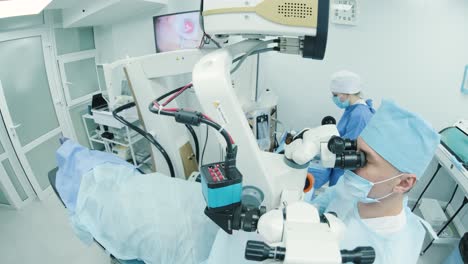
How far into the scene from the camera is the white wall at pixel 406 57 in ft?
7.13

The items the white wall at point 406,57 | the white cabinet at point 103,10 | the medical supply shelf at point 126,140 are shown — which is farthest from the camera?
the medical supply shelf at point 126,140

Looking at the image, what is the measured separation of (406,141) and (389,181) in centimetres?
15

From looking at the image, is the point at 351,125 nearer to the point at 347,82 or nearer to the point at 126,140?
the point at 347,82

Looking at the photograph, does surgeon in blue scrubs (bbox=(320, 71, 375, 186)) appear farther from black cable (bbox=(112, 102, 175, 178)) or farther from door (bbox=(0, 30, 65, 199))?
door (bbox=(0, 30, 65, 199))

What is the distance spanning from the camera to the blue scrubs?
6.31ft

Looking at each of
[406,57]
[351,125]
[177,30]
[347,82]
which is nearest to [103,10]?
[177,30]

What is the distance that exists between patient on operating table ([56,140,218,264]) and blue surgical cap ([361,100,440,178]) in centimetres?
78

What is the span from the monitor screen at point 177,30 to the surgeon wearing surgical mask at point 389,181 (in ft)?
6.75

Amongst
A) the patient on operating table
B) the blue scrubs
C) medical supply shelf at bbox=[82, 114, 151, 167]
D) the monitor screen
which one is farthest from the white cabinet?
the blue scrubs

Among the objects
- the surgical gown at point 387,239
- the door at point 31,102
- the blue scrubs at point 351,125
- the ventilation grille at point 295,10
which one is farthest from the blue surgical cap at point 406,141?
the door at point 31,102

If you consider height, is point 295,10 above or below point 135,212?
Result: above

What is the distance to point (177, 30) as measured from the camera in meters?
2.68

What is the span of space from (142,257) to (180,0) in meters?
2.51

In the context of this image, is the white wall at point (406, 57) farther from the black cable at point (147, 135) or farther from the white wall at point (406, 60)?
the black cable at point (147, 135)
